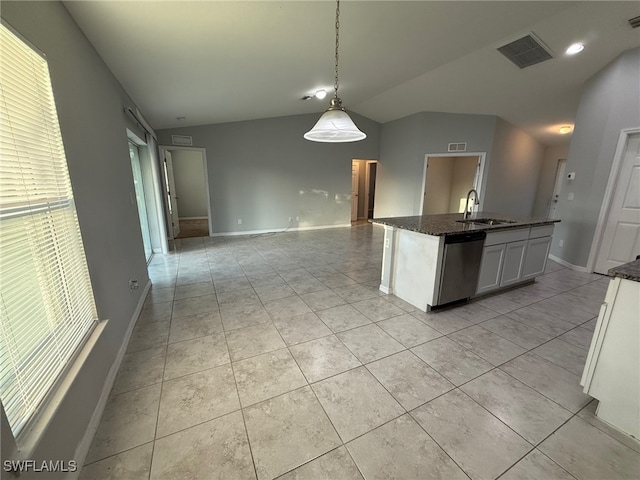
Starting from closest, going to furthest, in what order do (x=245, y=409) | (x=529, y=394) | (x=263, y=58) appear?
1. (x=245, y=409)
2. (x=529, y=394)
3. (x=263, y=58)

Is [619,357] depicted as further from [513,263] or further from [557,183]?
[557,183]

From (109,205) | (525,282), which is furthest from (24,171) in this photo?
(525,282)

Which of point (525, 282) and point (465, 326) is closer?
point (465, 326)

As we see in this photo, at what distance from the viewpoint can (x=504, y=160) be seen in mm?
6102

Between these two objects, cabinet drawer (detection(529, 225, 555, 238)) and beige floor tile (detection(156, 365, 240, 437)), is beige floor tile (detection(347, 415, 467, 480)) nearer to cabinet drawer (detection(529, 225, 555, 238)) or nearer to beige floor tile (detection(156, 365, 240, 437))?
beige floor tile (detection(156, 365, 240, 437))

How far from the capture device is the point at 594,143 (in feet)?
12.3

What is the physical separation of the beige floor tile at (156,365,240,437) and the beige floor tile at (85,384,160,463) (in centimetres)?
5

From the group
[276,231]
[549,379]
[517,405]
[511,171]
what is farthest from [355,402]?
[511,171]

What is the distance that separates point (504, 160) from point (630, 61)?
2882mm

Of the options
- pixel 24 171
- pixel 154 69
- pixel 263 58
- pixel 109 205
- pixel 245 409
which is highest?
pixel 263 58

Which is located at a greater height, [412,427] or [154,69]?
[154,69]

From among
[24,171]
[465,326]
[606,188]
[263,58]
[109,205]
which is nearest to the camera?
[24,171]

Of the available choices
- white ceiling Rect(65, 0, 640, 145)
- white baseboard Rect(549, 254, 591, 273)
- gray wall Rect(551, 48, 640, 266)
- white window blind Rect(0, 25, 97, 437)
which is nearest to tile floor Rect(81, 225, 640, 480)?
Result: white window blind Rect(0, 25, 97, 437)

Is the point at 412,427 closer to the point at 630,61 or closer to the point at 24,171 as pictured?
the point at 24,171
